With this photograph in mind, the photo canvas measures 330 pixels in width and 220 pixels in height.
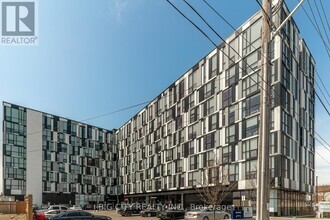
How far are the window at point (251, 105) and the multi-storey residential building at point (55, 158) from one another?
59.6 m

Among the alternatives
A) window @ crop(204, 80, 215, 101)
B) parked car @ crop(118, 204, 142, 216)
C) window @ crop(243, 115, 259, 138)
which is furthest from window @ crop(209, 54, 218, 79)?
parked car @ crop(118, 204, 142, 216)

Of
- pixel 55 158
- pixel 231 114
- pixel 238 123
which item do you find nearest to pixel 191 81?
pixel 231 114

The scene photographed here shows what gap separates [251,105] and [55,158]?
6609 centimetres

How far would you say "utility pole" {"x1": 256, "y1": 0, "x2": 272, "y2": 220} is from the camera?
42.0ft

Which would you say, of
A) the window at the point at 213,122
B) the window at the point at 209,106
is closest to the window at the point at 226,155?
the window at the point at 213,122

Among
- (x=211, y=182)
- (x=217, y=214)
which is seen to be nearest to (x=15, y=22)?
(x=217, y=214)

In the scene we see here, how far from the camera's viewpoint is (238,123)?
54.4 metres

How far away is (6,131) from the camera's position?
299ft

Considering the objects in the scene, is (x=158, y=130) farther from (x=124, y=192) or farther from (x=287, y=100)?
(x=287, y=100)

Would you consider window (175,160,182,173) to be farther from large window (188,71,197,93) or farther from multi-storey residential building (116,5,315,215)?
large window (188,71,197,93)

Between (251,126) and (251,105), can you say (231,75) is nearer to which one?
(251,105)

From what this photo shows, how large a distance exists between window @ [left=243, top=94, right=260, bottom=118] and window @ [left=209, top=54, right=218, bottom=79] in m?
11.1

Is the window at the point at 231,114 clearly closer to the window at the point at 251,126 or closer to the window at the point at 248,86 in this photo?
the window at the point at 248,86

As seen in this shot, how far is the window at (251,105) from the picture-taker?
163ft
